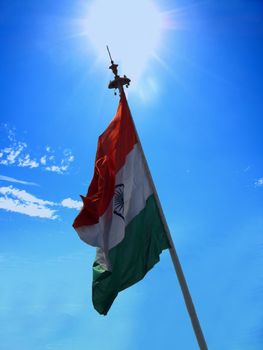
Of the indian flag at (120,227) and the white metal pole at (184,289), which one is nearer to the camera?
the white metal pole at (184,289)

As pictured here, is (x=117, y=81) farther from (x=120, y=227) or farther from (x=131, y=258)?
(x=131, y=258)

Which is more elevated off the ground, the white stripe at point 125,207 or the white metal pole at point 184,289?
the white stripe at point 125,207

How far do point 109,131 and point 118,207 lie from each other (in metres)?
2.47

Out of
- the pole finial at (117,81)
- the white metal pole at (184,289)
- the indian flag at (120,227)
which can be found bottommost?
the white metal pole at (184,289)

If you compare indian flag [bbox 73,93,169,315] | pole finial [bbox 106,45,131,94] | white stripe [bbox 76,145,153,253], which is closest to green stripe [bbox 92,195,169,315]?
indian flag [bbox 73,93,169,315]

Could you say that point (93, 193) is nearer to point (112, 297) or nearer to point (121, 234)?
point (121, 234)

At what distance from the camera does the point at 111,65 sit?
472 inches

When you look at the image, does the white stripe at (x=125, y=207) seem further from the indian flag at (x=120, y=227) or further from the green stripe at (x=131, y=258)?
the green stripe at (x=131, y=258)

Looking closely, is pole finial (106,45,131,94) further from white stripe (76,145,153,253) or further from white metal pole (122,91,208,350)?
white metal pole (122,91,208,350)

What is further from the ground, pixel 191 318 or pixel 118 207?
pixel 118 207

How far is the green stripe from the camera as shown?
32.8ft

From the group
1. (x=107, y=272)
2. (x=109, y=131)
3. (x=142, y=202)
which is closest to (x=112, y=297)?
(x=107, y=272)

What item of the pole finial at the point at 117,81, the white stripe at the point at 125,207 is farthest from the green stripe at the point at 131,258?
the pole finial at the point at 117,81

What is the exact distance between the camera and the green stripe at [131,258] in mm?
9984
